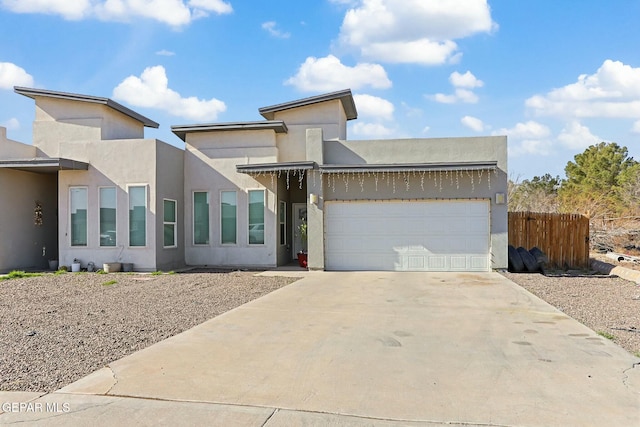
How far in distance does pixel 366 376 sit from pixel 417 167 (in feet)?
31.9

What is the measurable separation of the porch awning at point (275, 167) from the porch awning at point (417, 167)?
2.73ft

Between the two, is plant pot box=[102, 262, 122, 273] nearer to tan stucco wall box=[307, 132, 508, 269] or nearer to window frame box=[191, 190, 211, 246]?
window frame box=[191, 190, 211, 246]

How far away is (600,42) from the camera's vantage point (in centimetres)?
1387

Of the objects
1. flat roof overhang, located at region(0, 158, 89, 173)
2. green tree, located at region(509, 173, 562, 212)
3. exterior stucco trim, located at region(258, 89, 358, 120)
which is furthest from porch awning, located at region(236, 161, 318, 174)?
green tree, located at region(509, 173, 562, 212)

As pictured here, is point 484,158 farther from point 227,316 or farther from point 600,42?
point 227,316

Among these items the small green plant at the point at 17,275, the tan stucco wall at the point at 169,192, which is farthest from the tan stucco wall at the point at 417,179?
the small green plant at the point at 17,275

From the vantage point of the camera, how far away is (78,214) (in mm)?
15484

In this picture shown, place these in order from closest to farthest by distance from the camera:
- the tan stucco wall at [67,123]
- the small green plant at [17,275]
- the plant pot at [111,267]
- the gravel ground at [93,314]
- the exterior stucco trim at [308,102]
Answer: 1. the gravel ground at [93,314]
2. the small green plant at [17,275]
3. the plant pot at [111,267]
4. the tan stucco wall at [67,123]
5. the exterior stucco trim at [308,102]

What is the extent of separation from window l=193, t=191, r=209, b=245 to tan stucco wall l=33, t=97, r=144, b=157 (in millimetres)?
3929

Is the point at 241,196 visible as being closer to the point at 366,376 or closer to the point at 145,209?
the point at 145,209

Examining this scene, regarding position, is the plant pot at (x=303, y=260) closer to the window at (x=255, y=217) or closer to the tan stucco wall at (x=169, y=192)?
the window at (x=255, y=217)

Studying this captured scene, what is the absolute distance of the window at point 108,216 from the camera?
50.2 feet

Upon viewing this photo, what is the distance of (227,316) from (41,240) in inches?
464

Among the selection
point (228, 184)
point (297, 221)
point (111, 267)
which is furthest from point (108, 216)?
point (297, 221)
